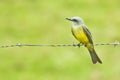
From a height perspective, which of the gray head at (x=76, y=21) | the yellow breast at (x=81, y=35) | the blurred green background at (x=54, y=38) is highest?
the gray head at (x=76, y=21)

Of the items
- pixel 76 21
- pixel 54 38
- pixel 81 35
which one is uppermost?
pixel 76 21

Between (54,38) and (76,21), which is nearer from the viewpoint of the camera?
(76,21)

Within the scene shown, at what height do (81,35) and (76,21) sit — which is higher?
(76,21)

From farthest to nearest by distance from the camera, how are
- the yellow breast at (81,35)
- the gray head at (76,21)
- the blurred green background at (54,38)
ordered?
the blurred green background at (54,38), the yellow breast at (81,35), the gray head at (76,21)

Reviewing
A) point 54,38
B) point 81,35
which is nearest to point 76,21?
point 81,35

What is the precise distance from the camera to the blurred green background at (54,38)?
57.3 ft

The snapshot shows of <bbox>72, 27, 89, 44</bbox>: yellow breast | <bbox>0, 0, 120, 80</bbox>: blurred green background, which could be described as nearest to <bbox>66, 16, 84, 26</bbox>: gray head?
<bbox>72, 27, 89, 44</bbox>: yellow breast

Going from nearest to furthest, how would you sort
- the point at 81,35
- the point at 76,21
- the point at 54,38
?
the point at 76,21 < the point at 81,35 < the point at 54,38

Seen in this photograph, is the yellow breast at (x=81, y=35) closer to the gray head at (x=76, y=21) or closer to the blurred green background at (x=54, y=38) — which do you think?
the gray head at (x=76, y=21)

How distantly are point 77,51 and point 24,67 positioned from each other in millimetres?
1679

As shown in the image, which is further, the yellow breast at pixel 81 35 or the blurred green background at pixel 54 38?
the blurred green background at pixel 54 38

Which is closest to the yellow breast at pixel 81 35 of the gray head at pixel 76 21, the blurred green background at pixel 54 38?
the gray head at pixel 76 21

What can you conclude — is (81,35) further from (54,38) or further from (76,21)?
(54,38)

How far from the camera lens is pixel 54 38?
2000 centimetres
